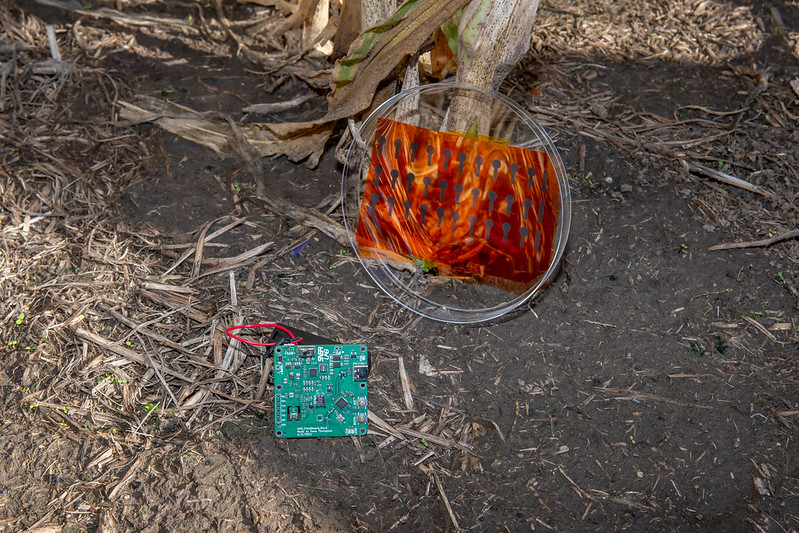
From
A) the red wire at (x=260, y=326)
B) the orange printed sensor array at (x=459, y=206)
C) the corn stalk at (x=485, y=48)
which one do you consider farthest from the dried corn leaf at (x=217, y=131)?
the red wire at (x=260, y=326)

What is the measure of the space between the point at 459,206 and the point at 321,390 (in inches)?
28.9

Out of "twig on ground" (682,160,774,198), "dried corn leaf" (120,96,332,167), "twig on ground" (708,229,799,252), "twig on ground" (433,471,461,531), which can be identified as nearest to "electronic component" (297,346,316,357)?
"twig on ground" (433,471,461,531)

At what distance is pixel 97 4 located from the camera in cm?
289

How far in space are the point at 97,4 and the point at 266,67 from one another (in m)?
0.91

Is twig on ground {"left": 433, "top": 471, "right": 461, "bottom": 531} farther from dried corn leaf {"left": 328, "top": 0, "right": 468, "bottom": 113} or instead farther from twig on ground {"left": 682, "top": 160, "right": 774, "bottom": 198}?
twig on ground {"left": 682, "top": 160, "right": 774, "bottom": 198}

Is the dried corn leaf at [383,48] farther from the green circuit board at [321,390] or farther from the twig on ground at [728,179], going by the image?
the twig on ground at [728,179]

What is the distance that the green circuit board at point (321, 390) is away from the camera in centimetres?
184

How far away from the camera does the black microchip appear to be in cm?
188

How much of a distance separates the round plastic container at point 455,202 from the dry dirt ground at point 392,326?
11 cm

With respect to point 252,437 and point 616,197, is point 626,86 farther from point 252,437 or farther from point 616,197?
point 252,437

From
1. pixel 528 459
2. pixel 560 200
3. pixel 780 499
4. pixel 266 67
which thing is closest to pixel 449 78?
pixel 560 200

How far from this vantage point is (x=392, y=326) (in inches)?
81.2

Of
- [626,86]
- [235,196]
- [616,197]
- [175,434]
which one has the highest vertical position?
[626,86]

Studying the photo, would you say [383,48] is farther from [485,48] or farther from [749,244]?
[749,244]
